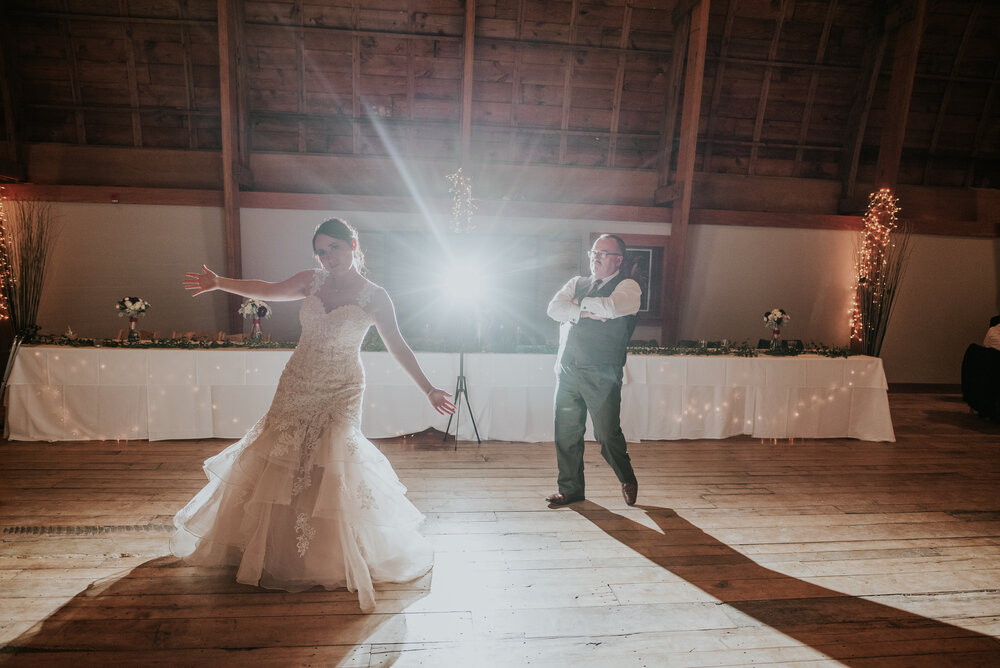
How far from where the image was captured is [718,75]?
23.2 ft

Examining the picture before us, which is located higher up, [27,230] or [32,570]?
[27,230]

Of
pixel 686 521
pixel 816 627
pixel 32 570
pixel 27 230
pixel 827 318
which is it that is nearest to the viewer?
pixel 816 627

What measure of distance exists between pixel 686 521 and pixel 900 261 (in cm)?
601

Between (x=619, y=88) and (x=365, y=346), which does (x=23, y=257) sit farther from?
(x=619, y=88)

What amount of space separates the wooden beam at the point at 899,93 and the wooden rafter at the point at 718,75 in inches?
79.4

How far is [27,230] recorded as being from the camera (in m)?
6.24

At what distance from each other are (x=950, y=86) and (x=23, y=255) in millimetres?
11785

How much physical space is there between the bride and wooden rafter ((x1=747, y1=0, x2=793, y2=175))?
275 inches

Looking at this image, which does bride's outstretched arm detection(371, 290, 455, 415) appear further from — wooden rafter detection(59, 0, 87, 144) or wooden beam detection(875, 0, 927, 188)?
wooden beam detection(875, 0, 927, 188)

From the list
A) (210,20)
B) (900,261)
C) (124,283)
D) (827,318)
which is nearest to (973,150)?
(900,261)

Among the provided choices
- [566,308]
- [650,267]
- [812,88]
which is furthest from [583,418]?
[812,88]

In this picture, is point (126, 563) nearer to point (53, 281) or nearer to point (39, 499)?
point (39, 499)

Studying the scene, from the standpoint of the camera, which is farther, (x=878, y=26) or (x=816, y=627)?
(x=878, y=26)

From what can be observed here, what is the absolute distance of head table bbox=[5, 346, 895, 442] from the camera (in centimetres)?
A: 442
